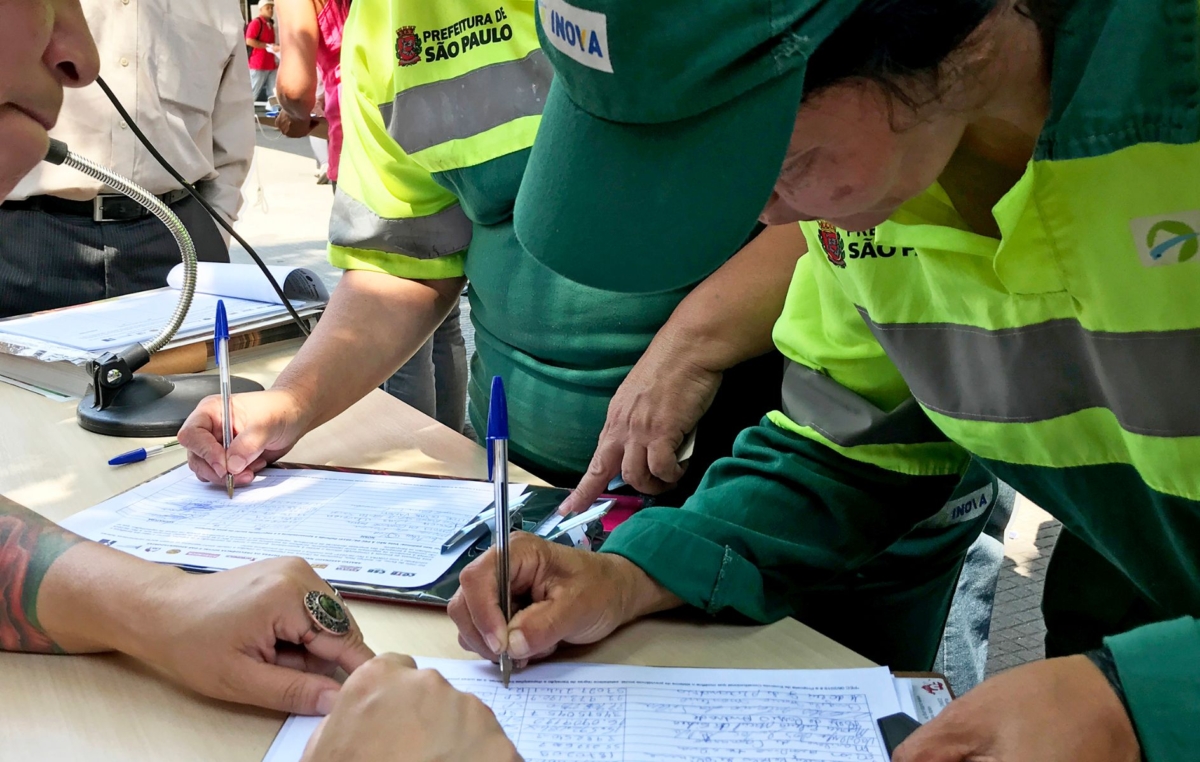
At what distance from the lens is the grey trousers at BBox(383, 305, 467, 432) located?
2.87 meters

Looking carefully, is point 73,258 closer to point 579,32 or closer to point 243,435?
point 243,435

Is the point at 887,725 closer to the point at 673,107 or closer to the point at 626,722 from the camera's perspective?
the point at 626,722

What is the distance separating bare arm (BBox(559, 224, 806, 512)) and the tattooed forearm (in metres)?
0.55

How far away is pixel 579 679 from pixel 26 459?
98cm

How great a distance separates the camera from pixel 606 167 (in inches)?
27.5

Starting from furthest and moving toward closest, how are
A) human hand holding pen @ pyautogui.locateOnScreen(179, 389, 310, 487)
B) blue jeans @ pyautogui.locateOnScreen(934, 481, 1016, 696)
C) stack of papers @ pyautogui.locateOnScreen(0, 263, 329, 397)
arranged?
1. blue jeans @ pyautogui.locateOnScreen(934, 481, 1016, 696)
2. stack of papers @ pyautogui.locateOnScreen(0, 263, 329, 397)
3. human hand holding pen @ pyautogui.locateOnScreen(179, 389, 310, 487)

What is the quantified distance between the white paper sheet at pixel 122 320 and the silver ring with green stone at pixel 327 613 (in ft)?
3.41

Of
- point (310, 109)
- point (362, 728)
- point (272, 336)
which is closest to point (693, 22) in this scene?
point (362, 728)

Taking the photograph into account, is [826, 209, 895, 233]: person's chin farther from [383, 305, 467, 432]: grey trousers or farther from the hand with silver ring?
[383, 305, 467, 432]: grey trousers

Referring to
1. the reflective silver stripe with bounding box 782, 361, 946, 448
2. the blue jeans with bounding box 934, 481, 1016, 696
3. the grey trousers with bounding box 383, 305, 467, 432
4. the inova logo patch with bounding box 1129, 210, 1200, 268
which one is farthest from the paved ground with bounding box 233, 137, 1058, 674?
the inova logo patch with bounding box 1129, 210, 1200, 268

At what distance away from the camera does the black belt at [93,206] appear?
2.41m

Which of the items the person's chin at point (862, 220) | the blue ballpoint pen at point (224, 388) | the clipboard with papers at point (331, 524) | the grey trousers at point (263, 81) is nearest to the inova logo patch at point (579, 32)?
the person's chin at point (862, 220)

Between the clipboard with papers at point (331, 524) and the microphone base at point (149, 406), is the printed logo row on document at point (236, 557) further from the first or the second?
the microphone base at point (149, 406)

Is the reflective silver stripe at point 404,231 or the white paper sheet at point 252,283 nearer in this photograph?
the reflective silver stripe at point 404,231
